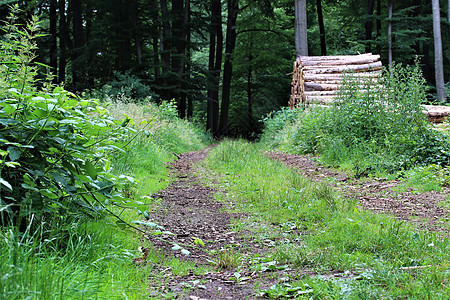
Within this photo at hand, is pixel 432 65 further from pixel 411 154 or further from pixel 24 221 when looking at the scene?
pixel 24 221

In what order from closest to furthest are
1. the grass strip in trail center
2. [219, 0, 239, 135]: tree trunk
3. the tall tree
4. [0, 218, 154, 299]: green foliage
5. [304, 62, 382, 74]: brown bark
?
1. [0, 218, 154, 299]: green foliage
2. the grass strip in trail center
3. [304, 62, 382, 74]: brown bark
4. [219, 0, 239, 135]: tree trunk
5. the tall tree

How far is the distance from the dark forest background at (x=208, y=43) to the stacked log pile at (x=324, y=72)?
1821 millimetres

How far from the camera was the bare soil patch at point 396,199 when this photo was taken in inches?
163

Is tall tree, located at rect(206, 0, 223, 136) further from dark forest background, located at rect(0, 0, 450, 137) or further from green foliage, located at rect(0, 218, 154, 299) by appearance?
green foliage, located at rect(0, 218, 154, 299)

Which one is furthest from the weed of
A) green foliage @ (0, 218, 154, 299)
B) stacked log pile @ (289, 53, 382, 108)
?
stacked log pile @ (289, 53, 382, 108)

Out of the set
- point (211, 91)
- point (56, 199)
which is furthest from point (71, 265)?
point (211, 91)

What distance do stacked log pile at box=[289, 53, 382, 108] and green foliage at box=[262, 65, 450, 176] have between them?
3125mm

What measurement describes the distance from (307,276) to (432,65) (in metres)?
33.4

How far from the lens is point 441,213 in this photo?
4.38 meters

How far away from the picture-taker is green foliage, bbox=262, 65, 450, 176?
667 cm

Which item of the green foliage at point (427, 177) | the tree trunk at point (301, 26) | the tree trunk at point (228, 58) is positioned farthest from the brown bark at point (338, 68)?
the tree trunk at point (228, 58)

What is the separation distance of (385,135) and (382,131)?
34 centimetres

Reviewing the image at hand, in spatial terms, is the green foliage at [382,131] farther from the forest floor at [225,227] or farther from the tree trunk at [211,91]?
the tree trunk at [211,91]

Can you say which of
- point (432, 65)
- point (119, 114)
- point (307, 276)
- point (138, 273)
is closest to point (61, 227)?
point (138, 273)
